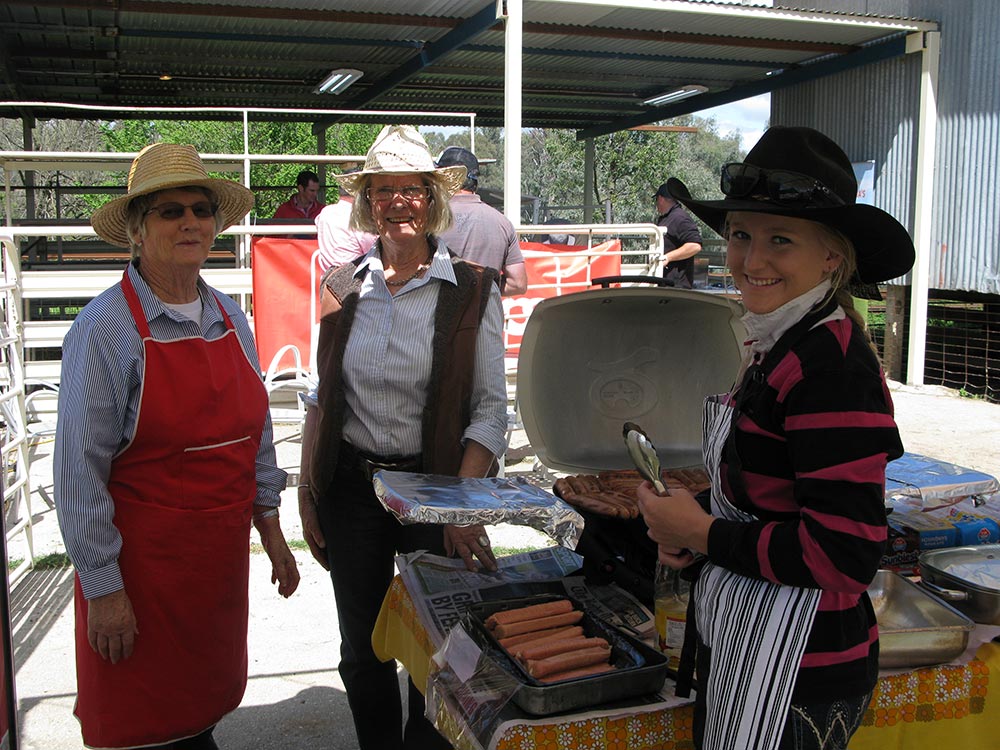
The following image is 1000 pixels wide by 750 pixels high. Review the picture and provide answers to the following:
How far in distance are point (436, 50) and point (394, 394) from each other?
1040 centimetres

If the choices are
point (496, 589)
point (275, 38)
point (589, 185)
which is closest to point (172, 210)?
point (496, 589)

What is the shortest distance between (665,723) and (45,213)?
104 ft

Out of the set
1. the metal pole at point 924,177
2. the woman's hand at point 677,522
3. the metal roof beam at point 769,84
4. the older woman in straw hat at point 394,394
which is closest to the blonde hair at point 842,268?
the woman's hand at point 677,522

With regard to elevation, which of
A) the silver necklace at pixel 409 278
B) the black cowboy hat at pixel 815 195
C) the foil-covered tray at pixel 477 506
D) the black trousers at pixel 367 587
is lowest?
the black trousers at pixel 367 587

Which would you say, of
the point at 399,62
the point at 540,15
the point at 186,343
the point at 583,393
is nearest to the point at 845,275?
the point at 583,393

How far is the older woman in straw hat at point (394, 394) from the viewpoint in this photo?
263cm

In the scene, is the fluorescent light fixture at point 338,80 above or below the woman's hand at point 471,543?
above

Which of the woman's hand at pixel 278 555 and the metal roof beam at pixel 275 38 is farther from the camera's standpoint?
the metal roof beam at pixel 275 38

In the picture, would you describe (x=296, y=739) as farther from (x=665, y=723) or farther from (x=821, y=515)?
(x=821, y=515)

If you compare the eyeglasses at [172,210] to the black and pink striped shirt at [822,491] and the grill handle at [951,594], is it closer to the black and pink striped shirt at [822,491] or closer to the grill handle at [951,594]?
the black and pink striped shirt at [822,491]

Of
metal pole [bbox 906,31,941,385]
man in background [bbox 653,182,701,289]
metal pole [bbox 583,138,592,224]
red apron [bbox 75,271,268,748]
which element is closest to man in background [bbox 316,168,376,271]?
red apron [bbox 75,271,268,748]

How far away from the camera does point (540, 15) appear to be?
Result: 10.4m

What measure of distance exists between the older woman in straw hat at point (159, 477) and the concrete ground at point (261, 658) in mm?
1068

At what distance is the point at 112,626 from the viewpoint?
2.22 metres
